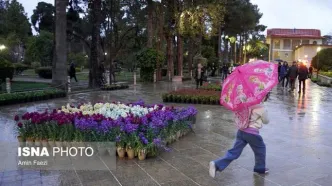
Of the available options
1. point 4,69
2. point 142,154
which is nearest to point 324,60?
point 4,69

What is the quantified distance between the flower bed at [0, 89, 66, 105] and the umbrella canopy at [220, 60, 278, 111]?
980cm

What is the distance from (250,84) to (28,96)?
10.7 m

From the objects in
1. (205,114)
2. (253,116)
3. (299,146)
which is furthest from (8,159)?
(205,114)

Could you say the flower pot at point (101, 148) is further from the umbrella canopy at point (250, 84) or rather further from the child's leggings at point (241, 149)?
the umbrella canopy at point (250, 84)

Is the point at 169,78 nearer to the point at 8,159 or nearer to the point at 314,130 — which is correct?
the point at 314,130

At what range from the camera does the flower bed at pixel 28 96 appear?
12.1 metres

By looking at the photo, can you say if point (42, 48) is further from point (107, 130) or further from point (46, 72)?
point (107, 130)

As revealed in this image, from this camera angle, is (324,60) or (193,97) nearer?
(193,97)

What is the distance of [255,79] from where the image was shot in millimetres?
4227

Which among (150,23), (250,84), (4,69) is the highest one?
(150,23)

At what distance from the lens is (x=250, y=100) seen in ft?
13.8

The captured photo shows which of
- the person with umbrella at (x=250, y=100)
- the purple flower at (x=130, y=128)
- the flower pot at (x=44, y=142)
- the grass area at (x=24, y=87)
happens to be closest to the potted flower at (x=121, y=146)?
the purple flower at (x=130, y=128)

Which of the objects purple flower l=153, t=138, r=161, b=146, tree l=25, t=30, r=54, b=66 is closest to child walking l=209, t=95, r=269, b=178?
purple flower l=153, t=138, r=161, b=146

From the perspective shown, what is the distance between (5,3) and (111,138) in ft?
155
